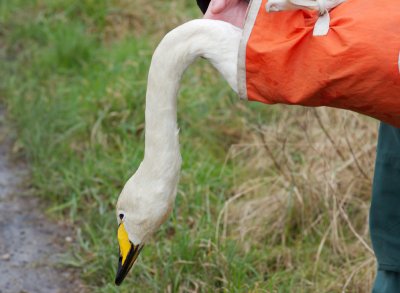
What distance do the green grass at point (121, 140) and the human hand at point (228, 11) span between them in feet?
3.75

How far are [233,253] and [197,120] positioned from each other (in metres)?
1.40

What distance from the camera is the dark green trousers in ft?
11.3

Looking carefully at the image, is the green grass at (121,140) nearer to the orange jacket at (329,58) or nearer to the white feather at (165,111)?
the white feather at (165,111)

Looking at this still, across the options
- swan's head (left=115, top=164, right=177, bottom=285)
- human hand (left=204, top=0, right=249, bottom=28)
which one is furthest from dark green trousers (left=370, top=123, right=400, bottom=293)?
swan's head (left=115, top=164, right=177, bottom=285)

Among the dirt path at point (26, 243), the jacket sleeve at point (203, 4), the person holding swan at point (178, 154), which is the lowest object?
the dirt path at point (26, 243)

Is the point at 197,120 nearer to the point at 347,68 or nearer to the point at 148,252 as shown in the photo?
the point at 148,252

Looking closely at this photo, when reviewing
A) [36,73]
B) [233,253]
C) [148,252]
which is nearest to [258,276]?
[233,253]

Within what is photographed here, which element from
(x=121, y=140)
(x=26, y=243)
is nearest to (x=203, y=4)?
(x=26, y=243)

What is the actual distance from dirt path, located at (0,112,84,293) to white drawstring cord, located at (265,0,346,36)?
1.95 metres

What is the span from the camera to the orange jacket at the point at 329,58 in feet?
9.07

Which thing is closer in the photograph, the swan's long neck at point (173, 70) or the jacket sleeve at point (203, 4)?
the swan's long neck at point (173, 70)

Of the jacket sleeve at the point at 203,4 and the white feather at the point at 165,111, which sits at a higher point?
the jacket sleeve at the point at 203,4

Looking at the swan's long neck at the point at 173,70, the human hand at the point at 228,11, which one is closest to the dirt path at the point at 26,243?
the swan's long neck at the point at 173,70

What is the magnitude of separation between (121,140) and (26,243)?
2.73 feet
